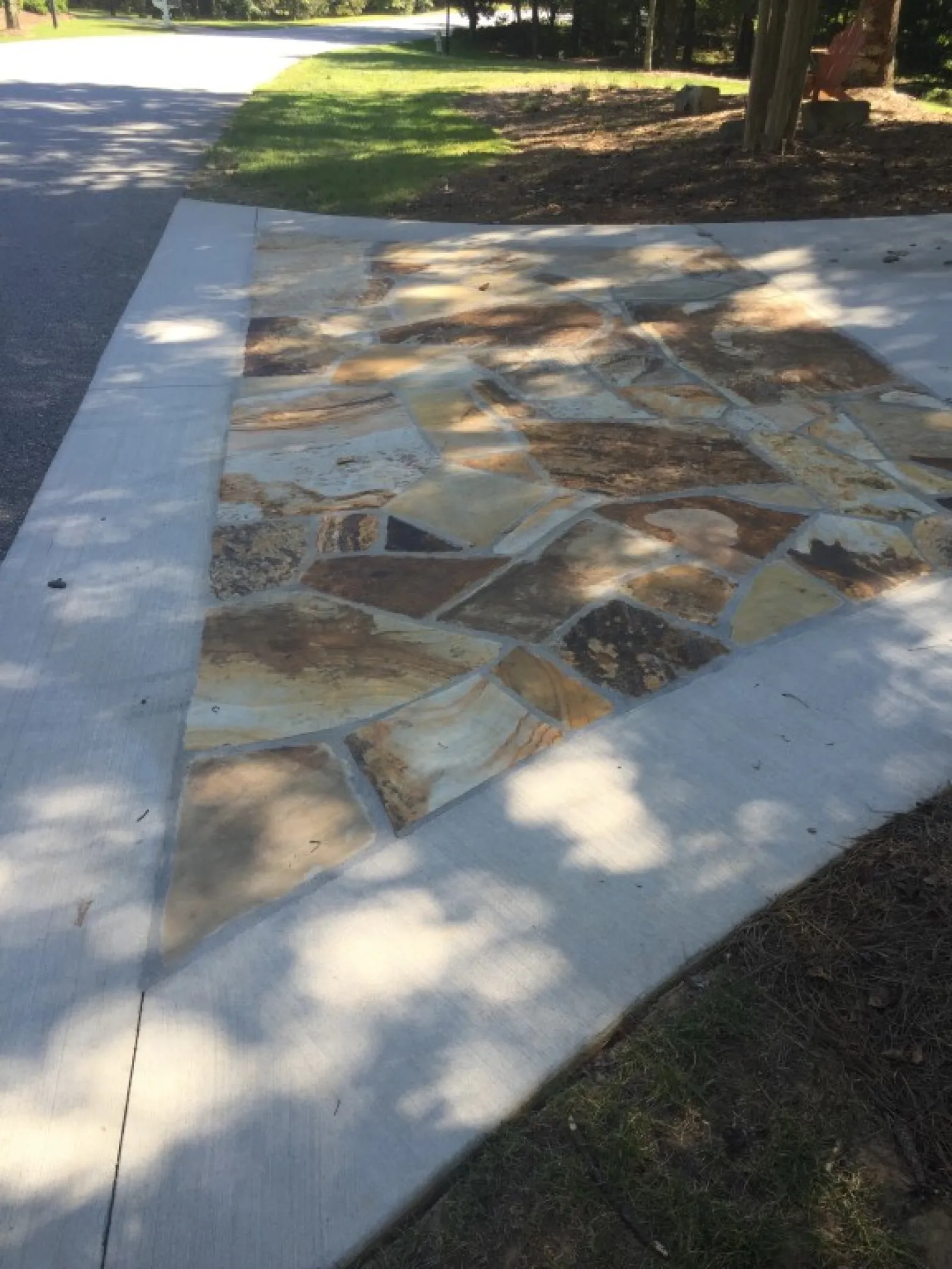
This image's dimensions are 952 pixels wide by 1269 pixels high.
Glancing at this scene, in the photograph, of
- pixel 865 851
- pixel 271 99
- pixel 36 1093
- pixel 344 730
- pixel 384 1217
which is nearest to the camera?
pixel 384 1217

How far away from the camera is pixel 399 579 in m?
3.61

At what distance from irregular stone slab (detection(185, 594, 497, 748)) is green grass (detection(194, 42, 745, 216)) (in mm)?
6170

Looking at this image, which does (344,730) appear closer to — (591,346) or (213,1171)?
(213,1171)

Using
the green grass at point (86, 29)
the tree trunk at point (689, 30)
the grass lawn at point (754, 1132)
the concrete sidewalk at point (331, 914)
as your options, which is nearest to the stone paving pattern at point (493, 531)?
the concrete sidewalk at point (331, 914)

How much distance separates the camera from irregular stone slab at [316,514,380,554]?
381 centimetres

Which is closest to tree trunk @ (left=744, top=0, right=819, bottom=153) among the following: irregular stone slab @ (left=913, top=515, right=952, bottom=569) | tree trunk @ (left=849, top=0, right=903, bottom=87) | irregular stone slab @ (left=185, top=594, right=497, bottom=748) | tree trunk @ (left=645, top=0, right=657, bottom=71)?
tree trunk @ (left=849, top=0, right=903, bottom=87)

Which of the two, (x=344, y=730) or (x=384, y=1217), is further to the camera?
(x=344, y=730)

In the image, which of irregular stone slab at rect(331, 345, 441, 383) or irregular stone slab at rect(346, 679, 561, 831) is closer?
irregular stone slab at rect(346, 679, 561, 831)

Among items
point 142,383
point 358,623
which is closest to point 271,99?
point 142,383

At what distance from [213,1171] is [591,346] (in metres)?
4.67

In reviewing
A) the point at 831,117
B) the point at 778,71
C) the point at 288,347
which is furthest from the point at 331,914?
the point at 831,117

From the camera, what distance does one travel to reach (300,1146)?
1886 mm

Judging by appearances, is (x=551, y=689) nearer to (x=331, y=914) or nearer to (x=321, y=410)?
(x=331, y=914)

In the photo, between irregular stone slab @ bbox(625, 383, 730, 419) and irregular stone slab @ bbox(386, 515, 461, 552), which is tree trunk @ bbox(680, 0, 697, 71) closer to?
irregular stone slab @ bbox(625, 383, 730, 419)
